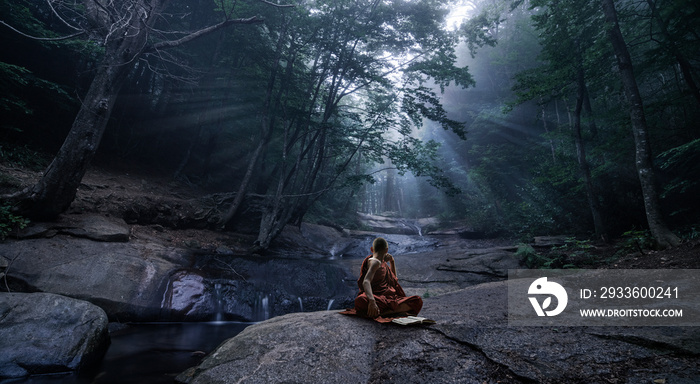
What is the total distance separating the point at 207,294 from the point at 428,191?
135 feet

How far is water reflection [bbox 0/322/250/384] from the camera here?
425 cm

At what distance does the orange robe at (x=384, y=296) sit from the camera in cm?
395

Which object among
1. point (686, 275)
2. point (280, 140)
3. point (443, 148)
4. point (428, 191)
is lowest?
point (686, 275)

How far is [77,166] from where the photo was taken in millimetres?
7238

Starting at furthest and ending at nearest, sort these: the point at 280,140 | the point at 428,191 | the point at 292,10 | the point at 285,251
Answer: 1. the point at 428,191
2. the point at 280,140
3. the point at 285,251
4. the point at 292,10

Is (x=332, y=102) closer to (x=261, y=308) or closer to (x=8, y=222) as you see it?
(x=261, y=308)

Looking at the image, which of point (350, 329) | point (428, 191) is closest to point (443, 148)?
point (428, 191)

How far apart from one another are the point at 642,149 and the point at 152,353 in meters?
12.2

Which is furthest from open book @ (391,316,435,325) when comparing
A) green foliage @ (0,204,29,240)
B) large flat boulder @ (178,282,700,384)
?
green foliage @ (0,204,29,240)

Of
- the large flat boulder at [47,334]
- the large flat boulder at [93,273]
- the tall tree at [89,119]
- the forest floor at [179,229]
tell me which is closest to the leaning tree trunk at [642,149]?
the forest floor at [179,229]

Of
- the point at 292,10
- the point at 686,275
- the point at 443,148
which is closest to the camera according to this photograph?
the point at 686,275

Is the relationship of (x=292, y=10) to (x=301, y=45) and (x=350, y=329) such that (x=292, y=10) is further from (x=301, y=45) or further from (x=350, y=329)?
(x=350, y=329)

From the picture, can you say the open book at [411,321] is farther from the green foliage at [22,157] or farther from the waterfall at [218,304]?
the green foliage at [22,157]

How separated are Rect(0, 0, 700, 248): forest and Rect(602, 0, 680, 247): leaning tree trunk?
0.04 meters
